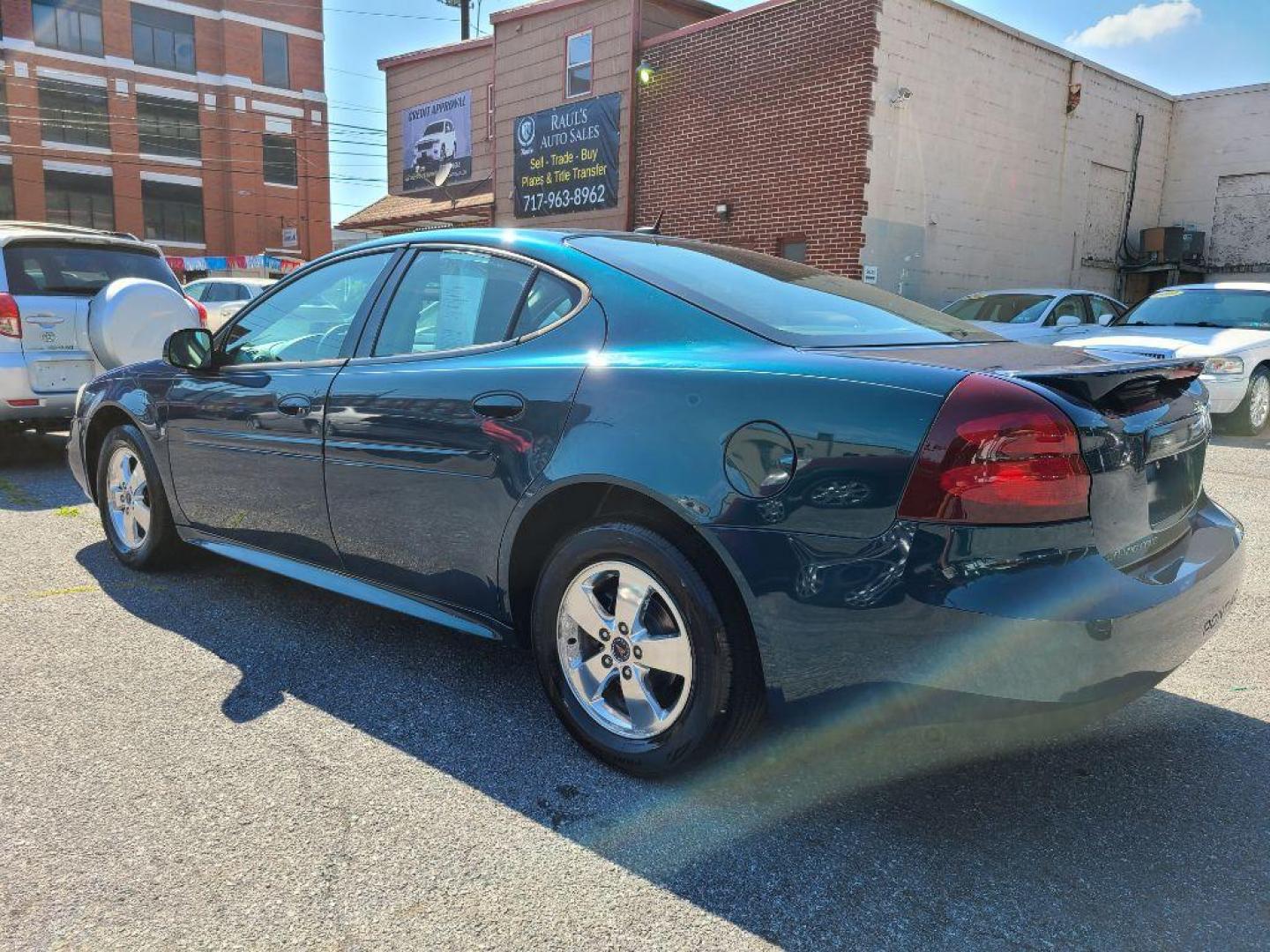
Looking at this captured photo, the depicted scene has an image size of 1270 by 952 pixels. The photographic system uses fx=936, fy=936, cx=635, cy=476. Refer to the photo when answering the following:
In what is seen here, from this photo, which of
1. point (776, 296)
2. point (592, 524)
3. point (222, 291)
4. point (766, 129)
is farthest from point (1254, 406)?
point (222, 291)

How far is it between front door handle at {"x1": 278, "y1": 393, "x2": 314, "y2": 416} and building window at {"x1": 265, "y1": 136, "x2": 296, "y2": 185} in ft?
146

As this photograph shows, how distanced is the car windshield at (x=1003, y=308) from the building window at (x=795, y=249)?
8.87 ft

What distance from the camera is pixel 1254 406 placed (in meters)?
9.40

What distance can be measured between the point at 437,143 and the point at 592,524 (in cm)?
1984

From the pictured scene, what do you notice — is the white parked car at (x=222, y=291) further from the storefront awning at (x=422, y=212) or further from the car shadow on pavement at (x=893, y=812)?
the car shadow on pavement at (x=893, y=812)

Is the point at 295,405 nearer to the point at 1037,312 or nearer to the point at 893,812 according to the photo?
the point at 893,812

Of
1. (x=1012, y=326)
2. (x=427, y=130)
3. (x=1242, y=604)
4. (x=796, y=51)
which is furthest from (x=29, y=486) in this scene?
(x=427, y=130)

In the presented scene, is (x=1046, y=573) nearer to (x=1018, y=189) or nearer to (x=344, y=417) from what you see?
(x=344, y=417)

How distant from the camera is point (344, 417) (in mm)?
3195

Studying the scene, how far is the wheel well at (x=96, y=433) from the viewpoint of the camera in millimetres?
4504

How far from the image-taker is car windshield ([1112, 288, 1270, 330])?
9.83 meters

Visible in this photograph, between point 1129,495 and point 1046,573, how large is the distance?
1.22ft

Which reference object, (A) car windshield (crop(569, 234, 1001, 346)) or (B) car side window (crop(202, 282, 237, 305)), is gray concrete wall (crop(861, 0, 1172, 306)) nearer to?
(A) car windshield (crop(569, 234, 1001, 346))

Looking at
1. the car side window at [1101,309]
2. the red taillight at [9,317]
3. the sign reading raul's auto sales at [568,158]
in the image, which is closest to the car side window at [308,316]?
the red taillight at [9,317]
